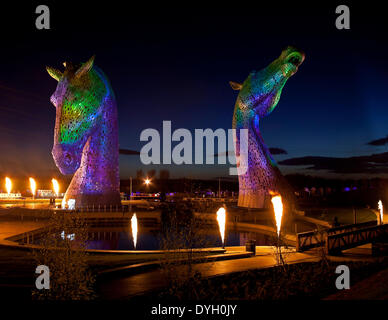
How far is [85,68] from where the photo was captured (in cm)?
2466

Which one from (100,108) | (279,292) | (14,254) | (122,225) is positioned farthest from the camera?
(100,108)

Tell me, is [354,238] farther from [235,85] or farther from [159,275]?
[235,85]

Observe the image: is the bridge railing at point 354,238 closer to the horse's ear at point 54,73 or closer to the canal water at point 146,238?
the canal water at point 146,238

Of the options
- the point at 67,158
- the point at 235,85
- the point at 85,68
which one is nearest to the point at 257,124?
the point at 235,85

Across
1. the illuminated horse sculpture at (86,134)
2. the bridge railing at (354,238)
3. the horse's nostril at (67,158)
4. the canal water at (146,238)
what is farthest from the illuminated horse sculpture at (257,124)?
the horse's nostril at (67,158)

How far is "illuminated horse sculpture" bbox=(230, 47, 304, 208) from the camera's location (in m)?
25.9

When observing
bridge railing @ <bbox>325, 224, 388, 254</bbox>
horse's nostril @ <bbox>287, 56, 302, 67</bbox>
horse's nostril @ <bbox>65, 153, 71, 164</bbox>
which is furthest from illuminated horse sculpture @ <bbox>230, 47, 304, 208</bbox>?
horse's nostril @ <bbox>65, 153, 71, 164</bbox>

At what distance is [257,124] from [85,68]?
12.4m

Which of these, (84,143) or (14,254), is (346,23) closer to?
(14,254)

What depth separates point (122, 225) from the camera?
25125mm

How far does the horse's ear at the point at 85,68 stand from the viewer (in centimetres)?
2441
